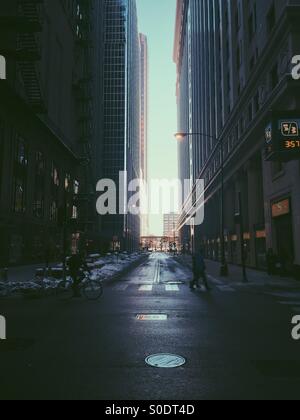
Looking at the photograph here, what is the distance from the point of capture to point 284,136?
17516 millimetres

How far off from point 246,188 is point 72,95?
→ 1321 inches

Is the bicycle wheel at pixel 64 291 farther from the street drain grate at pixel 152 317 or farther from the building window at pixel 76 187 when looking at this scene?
the building window at pixel 76 187

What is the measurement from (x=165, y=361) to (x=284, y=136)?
14585mm

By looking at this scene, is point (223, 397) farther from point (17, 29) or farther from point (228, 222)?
point (228, 222)

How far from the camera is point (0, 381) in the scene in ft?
17.0

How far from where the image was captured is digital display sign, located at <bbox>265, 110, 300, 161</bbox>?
56.5 feet

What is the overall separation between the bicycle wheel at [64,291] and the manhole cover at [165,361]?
28.1ft

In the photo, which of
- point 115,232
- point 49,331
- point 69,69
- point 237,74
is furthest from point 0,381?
point 115,232

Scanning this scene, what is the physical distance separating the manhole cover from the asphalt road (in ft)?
0.46

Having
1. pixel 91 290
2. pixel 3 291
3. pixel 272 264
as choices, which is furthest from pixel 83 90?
pixel 91 290

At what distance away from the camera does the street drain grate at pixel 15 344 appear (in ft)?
22.5
